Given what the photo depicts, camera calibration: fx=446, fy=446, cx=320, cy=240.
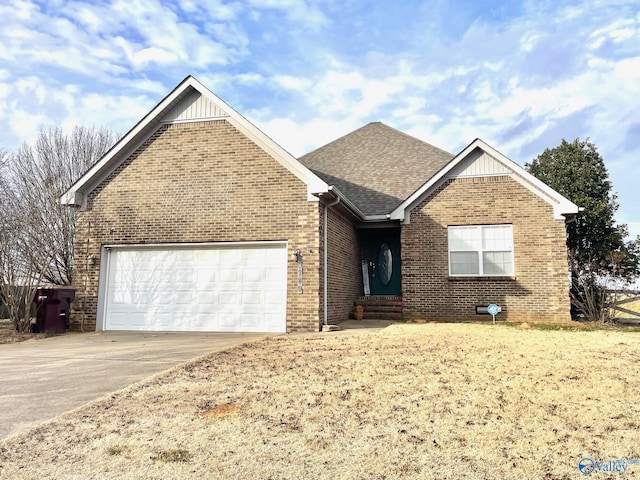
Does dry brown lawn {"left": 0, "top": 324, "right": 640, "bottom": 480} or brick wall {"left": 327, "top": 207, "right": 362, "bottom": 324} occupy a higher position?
brick wall {"left": 327, "top": 207, "right": 362, "bottom": 324}

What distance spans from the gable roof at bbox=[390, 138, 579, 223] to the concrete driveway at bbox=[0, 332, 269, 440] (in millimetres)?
6531

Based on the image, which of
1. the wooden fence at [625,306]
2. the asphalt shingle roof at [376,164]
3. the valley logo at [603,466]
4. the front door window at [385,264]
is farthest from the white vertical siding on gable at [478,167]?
the valley logo at [603,466]

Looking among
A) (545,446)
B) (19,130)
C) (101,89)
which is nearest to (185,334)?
(101,89)

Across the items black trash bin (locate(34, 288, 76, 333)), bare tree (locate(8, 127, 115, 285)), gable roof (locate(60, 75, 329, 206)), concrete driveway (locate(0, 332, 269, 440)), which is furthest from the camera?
bare tree (locate(8, 127, 115, 285))

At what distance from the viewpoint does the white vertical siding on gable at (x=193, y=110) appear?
1213 centimetres

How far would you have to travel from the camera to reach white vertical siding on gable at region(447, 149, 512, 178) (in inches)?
539

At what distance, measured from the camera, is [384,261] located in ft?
52.4

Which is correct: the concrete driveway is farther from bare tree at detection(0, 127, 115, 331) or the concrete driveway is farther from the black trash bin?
bare tree at detection(0, 127, 115, 331)

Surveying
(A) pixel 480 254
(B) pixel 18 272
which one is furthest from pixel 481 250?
(B) pixel 18 272

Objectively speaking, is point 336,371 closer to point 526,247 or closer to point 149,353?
point 149,353

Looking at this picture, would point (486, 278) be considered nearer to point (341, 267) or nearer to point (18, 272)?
point (341, 267)

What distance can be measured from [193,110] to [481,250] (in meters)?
9.40

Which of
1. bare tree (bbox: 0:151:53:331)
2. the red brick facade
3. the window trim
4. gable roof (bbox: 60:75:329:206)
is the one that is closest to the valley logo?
the red brick facade

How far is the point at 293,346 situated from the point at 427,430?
4789 millimetres
